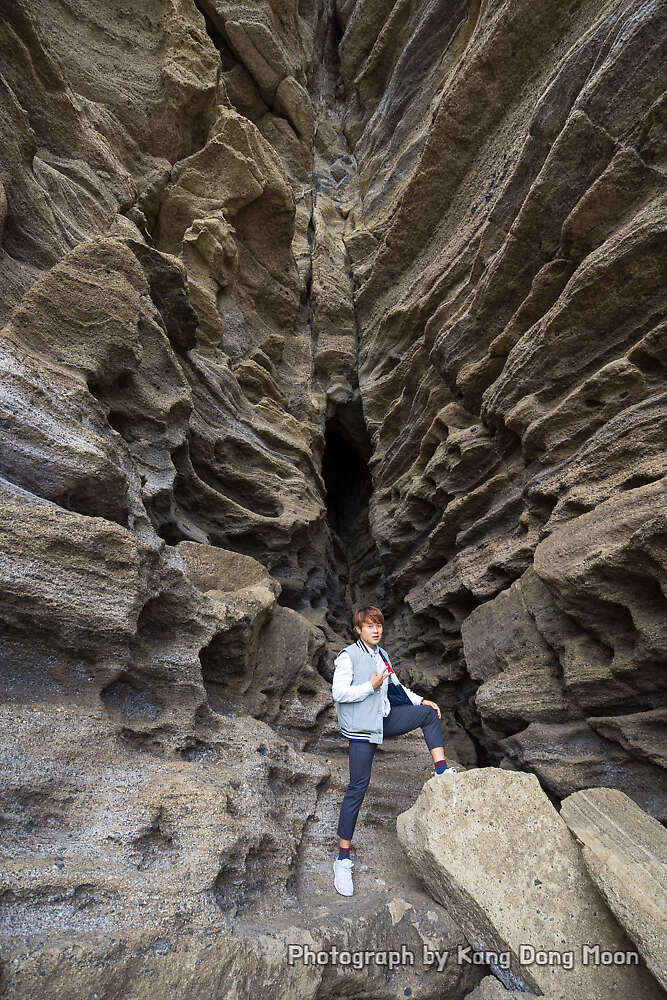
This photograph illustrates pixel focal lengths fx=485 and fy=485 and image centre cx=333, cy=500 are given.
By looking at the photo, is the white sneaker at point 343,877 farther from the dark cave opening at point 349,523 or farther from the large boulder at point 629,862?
the dark cave opening at point 349,523

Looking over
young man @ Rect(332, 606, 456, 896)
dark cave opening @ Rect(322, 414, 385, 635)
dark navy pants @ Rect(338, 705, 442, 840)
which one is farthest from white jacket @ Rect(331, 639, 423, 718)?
dark cave opening @ Rect(322, 414, 385, 635)

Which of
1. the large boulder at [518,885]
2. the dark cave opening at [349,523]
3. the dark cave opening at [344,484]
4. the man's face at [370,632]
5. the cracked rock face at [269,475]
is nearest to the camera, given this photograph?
the large boulder at [518,885]

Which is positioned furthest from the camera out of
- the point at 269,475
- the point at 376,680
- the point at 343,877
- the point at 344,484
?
the point at 344,484

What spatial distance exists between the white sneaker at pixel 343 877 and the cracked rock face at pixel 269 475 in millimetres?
115

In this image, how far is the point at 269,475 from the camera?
10250mm

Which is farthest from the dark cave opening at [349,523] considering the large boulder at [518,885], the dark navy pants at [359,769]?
the large boulder at [518,885]

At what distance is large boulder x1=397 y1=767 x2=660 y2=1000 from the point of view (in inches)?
121

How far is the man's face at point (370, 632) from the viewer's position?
439cm

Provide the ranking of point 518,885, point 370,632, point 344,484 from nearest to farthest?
1. point 518,885
2. point 370,632
3. point 344,484

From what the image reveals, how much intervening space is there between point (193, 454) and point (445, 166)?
8.46 metres

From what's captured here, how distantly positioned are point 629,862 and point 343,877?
2102 millimetres

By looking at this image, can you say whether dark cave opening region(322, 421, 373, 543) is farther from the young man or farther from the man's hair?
the young man

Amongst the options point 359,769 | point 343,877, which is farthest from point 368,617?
point 343,877

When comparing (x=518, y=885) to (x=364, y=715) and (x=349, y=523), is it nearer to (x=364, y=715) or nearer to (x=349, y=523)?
(x=364, y=715)
